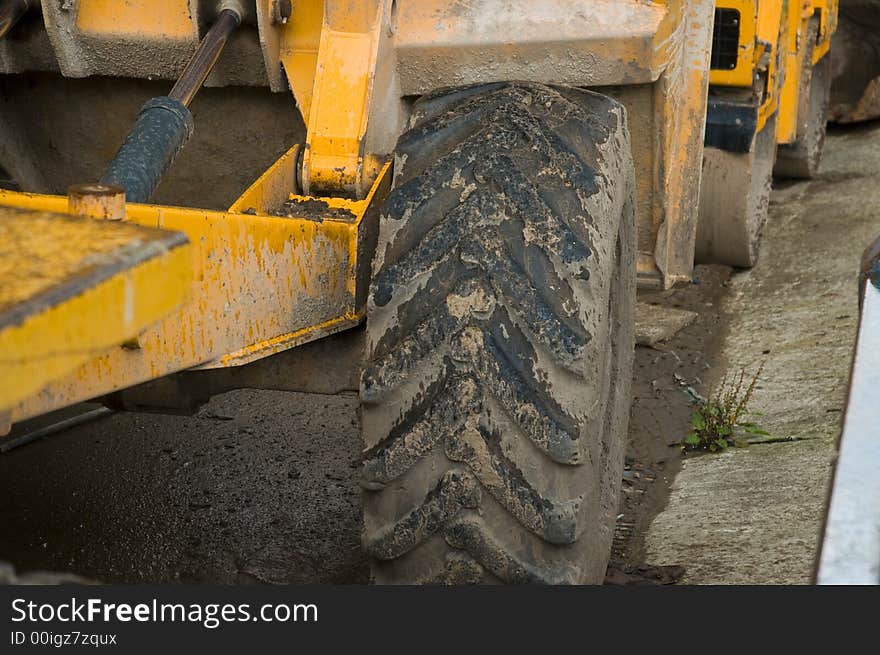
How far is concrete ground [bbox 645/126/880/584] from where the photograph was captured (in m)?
3.49

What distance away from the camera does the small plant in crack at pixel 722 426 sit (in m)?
4.25

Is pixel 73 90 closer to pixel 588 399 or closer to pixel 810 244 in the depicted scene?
pixel 588 399

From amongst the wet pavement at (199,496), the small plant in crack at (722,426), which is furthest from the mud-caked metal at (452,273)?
the small plant in crack at (722,426)

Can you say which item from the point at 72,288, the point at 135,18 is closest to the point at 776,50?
the point at 135,18

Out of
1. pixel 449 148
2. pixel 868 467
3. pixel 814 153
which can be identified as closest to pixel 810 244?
pixel 814 153

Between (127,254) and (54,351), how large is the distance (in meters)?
0.19

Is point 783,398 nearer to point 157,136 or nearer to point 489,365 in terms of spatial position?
point 489,365

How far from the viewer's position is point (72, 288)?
161 cm

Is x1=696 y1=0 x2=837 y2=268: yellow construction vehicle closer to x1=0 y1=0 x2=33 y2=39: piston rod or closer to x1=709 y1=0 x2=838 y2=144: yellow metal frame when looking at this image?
x1=709 y1=0 x2=838 y2=144: yellow metal frame

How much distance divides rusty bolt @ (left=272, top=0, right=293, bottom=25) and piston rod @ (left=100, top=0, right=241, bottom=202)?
15 cm

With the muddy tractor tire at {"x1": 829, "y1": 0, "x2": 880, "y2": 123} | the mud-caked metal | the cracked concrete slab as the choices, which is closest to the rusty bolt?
the mud-caked metal

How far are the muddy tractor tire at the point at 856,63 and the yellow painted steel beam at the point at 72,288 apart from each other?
295 inches

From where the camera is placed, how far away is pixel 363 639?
184cm

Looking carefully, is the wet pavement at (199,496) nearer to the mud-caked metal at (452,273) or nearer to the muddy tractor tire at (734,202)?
the mud-caked metal at (452,273)
